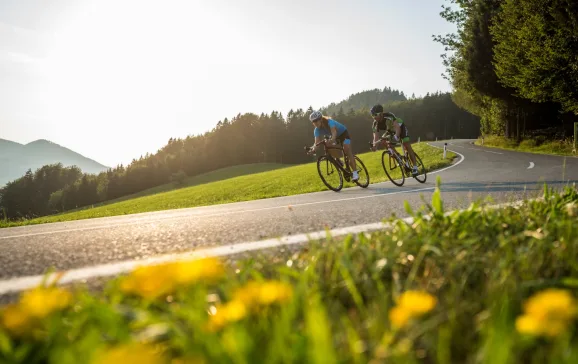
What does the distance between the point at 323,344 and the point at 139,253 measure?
2.59 meters

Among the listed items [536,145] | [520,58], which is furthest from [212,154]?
[520,58]

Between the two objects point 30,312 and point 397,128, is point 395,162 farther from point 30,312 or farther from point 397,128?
point 30,312

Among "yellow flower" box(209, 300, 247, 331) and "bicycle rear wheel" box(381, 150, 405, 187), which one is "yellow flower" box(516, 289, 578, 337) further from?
"bicycle rear wheel" box(381, 150, 405, 187)

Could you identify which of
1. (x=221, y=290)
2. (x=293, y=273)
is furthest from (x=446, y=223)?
(x=221, y=290)

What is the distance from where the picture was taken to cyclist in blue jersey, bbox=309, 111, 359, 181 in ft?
31.3

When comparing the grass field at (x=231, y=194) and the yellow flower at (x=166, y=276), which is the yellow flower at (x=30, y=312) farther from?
the grass field at (x=231, y=194)

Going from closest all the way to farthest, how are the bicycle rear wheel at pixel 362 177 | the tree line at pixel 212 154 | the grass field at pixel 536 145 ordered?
the bicycle rear wheel at pixel 362 177 < the grass field at pixel 536 145 < the tree line at pixel 212 154

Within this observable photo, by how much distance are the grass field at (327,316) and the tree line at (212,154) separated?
90430 millimetres

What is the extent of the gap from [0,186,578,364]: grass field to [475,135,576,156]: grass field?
26.8 meters

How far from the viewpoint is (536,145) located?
29375 mm

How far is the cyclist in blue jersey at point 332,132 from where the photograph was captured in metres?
9.55

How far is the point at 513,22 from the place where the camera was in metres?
23.8

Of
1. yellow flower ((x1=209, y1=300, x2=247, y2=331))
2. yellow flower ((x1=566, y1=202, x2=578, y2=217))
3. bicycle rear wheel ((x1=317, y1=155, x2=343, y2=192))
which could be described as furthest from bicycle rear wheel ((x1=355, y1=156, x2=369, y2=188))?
yellow flower ((x1=209, y1=300, x2=247, y2=331))

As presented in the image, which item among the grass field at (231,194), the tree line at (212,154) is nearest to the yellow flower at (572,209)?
the grass field at (231,194)
